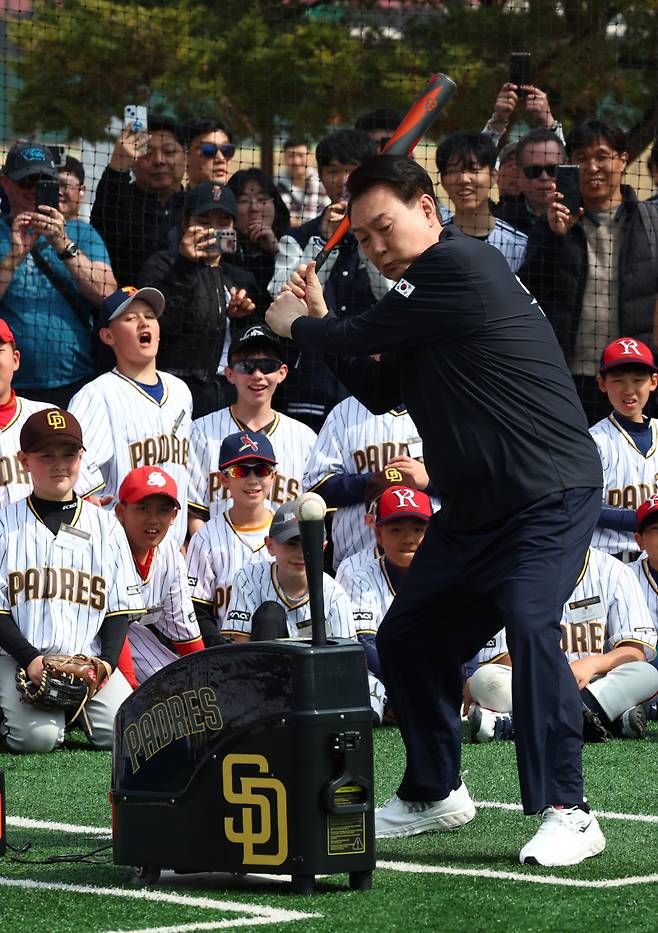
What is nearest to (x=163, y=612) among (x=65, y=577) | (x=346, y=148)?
(x=65, y=577)

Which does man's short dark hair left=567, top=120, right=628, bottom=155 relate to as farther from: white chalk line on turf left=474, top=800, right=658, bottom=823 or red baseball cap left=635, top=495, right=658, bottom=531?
white chalk line on turf left=474, top=800, right=658, bottom=823

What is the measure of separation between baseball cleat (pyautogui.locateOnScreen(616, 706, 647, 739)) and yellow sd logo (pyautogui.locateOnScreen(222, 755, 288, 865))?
3412mm

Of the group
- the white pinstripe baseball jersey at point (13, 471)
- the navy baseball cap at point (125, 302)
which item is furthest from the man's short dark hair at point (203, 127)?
the white pinstripe baseball jersey at point (13, 471)

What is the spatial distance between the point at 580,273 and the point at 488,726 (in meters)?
3.29

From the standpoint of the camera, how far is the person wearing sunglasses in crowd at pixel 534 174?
938 cm

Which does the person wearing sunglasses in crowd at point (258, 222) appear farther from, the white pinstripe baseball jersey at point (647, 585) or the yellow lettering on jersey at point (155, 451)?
the white pinstripe baseball jersey at point (647, 585)

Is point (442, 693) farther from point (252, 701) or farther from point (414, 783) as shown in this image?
point (252, 701)

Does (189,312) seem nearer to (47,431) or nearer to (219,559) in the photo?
(219,559)

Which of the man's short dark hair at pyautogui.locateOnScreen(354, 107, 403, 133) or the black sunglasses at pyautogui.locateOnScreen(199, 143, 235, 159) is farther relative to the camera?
the man's short dark hair at pyautogui.locateOnScreen(354, 107, 403, 133)

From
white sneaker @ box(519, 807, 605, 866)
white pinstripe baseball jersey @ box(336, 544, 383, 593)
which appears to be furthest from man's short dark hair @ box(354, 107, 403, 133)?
white sneaker @ box(519, 807, 605, 866)

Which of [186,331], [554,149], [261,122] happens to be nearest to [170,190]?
[186,331]

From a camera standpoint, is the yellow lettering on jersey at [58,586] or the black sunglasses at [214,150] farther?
the black sunglasses at [214,150]

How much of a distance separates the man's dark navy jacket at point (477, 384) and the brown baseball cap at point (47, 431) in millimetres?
2599

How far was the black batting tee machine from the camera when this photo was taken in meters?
3.65
